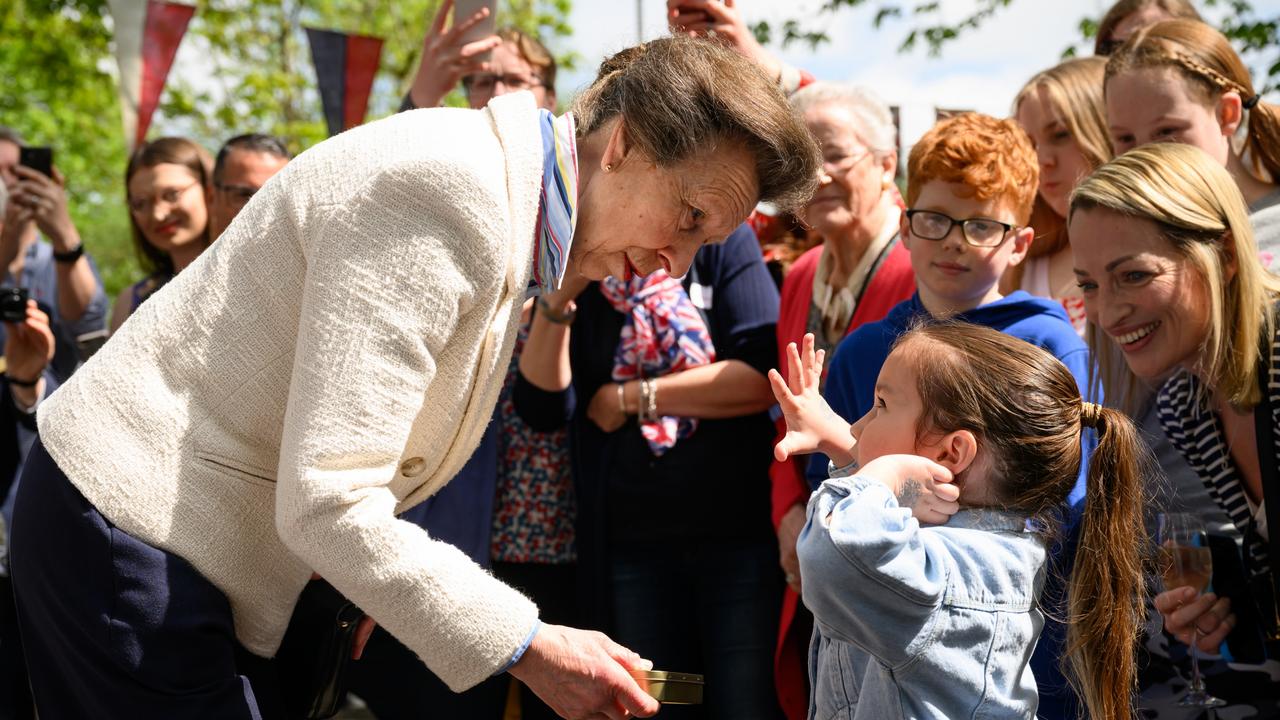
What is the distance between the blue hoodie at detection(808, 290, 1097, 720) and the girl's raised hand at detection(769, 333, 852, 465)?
0.38 metres

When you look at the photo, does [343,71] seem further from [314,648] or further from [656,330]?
[314,648]

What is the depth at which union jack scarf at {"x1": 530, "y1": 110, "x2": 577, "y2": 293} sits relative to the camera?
1937 millimetres

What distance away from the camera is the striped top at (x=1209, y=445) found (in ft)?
8.06

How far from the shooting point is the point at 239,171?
4195 mm

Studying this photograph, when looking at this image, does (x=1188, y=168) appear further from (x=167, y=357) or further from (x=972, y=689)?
(x=167, y=357)

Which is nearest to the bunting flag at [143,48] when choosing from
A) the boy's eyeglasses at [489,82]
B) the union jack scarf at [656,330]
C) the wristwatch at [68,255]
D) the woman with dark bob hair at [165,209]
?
the wristwatch at [68,255]

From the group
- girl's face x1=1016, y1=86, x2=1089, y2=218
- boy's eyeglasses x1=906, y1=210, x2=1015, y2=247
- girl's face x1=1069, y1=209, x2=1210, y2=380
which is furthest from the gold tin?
girl's face x1=1016, y1=86, x2=1089, y2=218

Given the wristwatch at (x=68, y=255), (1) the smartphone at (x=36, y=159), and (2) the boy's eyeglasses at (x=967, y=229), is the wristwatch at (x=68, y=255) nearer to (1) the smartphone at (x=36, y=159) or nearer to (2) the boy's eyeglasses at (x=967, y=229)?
(1) the smartphone at (x=36, y=159)

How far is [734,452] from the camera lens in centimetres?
336

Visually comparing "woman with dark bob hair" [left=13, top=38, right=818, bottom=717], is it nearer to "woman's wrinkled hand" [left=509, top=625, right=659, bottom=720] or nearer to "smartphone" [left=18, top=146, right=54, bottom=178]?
"woman's wrinkled hand" [left=509, top=625, right=659, bottom=720]

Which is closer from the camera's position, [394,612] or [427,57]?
[394,612]

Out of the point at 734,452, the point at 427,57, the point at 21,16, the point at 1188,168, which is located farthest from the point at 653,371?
the point at 21,16

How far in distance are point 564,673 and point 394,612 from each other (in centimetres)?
28

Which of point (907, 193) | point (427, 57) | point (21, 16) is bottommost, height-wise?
point (21, 16)
